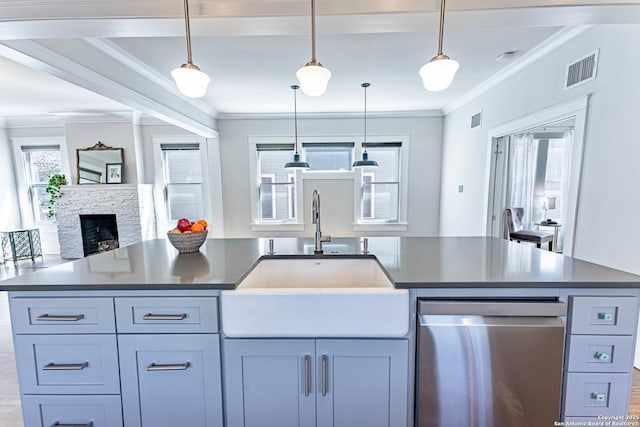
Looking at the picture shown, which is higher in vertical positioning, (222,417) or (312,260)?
(312,260)

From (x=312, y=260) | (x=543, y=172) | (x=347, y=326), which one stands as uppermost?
(x=543, y=172)

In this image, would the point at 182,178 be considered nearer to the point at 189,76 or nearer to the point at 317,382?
the point at 189,76

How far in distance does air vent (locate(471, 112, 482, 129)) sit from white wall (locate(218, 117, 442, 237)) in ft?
3.45

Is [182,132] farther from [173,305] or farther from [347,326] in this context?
[347,326]

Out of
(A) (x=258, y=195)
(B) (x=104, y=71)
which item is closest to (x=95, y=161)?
(A) (x=258, y=195)

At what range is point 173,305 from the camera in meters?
1.16

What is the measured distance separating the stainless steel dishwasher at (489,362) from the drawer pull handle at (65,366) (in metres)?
1.39

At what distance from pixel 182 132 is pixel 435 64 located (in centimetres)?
494

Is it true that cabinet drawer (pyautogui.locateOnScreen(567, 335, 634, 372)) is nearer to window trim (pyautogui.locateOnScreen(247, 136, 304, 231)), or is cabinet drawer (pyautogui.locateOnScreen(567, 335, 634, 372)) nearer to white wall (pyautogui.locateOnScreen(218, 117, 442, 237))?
white wall (pyautogui.locateOnScreen(218, 117, 442, 237))

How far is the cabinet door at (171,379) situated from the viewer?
1167mm

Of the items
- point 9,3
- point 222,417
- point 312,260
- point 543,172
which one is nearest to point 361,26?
point 312,260

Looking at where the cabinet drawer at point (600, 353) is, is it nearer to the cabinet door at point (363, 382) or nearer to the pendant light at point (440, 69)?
the cabinet door at point (363, 382)

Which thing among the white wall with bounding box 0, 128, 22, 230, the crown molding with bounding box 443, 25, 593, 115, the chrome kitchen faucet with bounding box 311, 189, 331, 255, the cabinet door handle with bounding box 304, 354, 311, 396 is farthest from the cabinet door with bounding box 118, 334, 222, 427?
the white wall with bounding box 0, 128, 22, 230

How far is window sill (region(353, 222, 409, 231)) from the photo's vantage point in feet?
17.2
